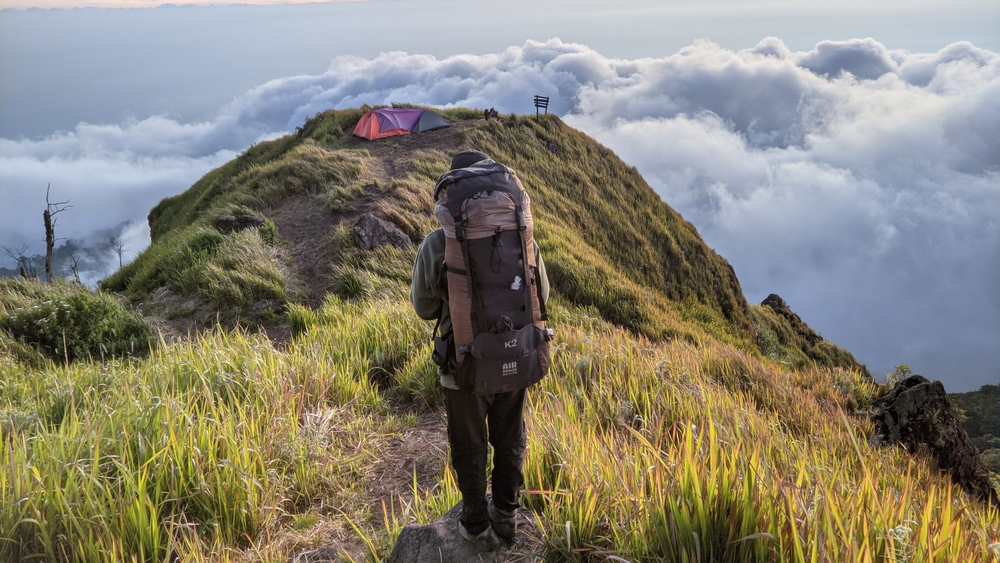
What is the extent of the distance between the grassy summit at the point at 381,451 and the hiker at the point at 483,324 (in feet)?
0.89

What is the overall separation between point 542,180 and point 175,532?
19.7 metres

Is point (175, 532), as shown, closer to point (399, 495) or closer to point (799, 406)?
point (399, 495)

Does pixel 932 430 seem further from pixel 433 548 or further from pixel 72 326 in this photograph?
pixel 72 326

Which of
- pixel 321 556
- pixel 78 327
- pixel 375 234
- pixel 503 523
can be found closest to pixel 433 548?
pixel 503 523

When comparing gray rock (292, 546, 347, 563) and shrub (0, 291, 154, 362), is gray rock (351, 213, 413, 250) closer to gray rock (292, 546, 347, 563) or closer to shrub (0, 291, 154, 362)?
shrub (0, 291, 154, 362)

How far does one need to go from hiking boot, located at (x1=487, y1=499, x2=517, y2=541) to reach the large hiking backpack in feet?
2.23

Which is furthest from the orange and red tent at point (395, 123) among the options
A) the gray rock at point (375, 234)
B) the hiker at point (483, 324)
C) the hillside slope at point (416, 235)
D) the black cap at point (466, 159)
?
the hiker at point (483, 324)

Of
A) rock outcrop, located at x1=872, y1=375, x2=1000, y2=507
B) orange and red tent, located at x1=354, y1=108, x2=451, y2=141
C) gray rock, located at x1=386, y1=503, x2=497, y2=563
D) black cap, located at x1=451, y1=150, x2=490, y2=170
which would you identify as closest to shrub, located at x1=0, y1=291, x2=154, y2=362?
gray rock, located at x1=386, y1=503, x2=497, y2=563

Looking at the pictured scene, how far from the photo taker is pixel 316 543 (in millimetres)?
2996

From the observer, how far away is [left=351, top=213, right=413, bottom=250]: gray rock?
10.8 meters

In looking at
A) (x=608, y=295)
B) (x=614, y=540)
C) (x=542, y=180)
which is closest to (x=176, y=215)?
(x=542, y=180)

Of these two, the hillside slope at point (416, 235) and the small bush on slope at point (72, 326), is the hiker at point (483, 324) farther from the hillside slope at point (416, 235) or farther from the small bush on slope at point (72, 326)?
the small bush on slope at point (72, 326)

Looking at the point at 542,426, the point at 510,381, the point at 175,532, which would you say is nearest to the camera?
the point at 510,381

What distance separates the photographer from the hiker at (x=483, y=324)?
8.12 feet
